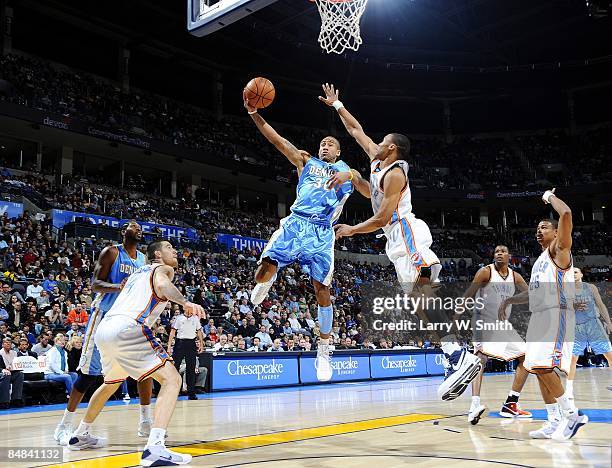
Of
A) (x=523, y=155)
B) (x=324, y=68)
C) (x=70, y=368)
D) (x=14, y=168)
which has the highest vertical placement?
(x=324, y=68)

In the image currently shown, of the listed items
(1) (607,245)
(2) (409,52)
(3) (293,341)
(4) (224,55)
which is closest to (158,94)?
(4) (224,55)

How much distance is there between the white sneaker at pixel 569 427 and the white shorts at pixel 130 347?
3554mm

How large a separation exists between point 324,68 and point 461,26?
677cm

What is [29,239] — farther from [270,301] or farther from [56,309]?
[270,301]

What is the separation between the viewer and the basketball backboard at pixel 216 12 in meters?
5.88

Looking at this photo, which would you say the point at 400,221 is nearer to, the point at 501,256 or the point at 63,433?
the point at 501,256

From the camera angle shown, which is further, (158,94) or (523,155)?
(523,155)

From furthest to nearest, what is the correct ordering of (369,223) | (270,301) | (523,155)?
(523,155) < (270,301) < (369,223)

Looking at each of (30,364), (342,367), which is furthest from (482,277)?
(342,367)

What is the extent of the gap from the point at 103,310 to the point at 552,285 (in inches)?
172

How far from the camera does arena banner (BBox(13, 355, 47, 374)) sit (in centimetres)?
897

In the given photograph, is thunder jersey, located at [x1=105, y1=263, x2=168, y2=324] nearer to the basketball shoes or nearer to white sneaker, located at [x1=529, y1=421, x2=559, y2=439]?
white sneaker, located at [x1=529, y1=421, x2=559, y2=439]

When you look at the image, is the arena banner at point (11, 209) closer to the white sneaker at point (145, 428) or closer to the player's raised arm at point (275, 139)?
the white sneaker at point (145, 428)

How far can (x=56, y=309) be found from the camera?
11195mm
